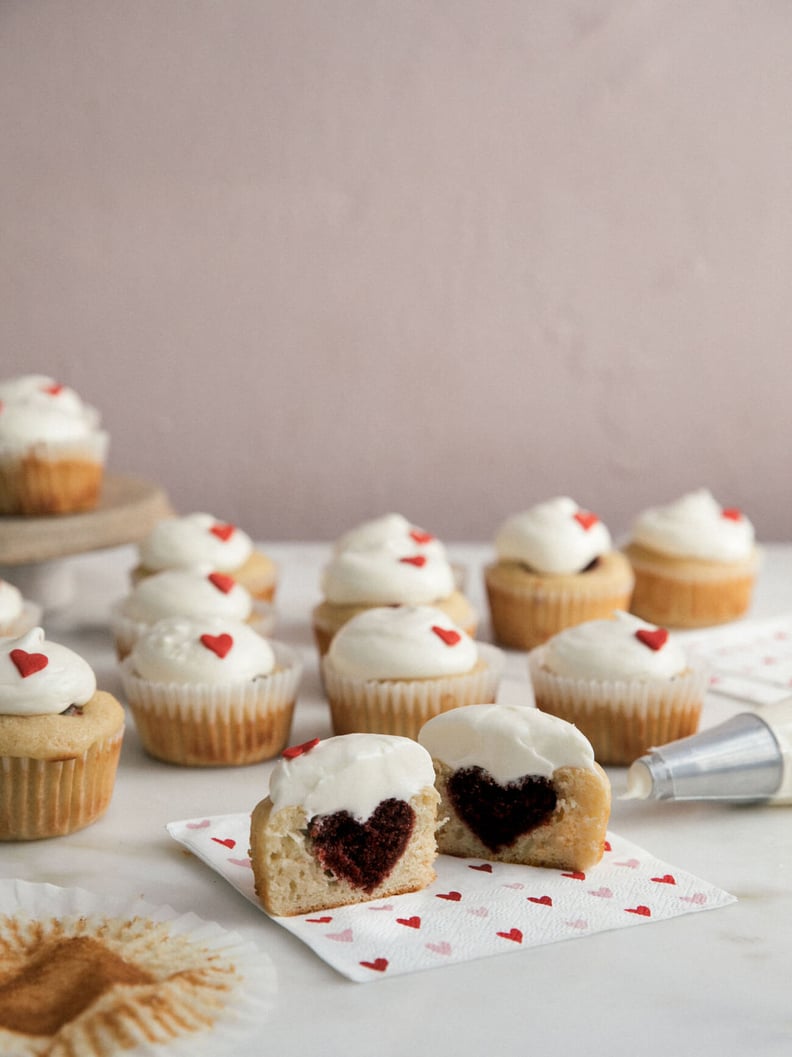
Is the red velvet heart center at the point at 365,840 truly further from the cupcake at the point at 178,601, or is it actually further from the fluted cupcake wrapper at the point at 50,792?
the cupcake at the point at 178,601

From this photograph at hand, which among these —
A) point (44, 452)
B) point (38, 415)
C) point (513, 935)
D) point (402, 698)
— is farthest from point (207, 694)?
point (38, 415)

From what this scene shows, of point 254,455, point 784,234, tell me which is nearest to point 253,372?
point 254,455

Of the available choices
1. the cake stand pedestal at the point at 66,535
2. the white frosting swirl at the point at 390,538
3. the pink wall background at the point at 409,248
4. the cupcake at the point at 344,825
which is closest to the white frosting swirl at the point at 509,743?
the cupcake at the point at 344,825

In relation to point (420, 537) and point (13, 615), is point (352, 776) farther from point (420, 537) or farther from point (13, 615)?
point (420, 537)

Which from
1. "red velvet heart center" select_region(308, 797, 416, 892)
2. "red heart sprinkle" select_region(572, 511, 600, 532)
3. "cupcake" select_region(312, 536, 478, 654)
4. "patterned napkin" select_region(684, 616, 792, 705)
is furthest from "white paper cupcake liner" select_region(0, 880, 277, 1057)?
"red heart sprinkle" select_region(572, 511, 600, 532)

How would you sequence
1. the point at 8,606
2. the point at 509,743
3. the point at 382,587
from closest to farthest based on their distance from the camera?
the point at 509,743 < the point at 8,606 < the point at 382,587

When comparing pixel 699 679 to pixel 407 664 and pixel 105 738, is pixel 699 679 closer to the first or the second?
pixel 407 664

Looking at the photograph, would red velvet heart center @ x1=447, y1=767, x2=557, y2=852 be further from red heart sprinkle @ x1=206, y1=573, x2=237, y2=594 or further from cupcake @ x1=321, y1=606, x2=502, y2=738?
red heart sprinkle @ x1=206, y1=573, x2=237, y2=594
